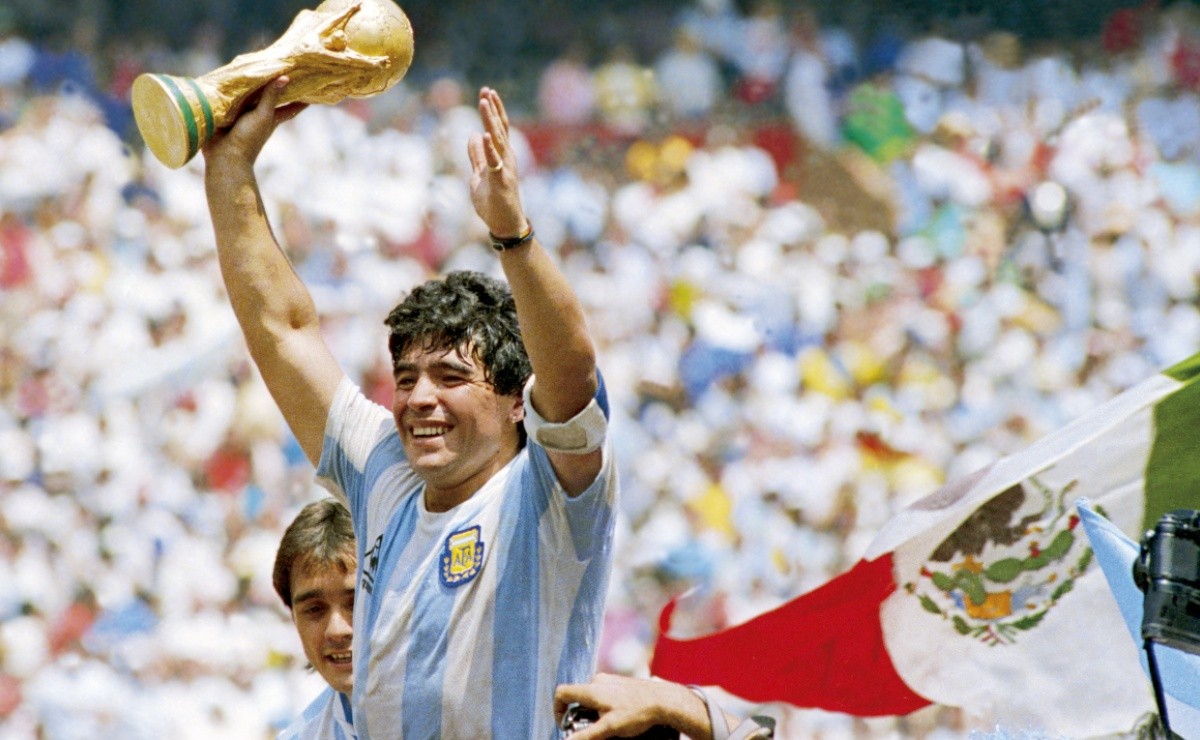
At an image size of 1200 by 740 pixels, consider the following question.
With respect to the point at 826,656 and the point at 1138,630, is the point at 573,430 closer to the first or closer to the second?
the point at 1138,630

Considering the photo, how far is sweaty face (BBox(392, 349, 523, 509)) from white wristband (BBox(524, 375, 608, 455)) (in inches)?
8.2

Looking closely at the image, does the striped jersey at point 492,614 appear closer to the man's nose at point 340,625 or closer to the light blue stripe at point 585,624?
the light blue stripe at point 585,624

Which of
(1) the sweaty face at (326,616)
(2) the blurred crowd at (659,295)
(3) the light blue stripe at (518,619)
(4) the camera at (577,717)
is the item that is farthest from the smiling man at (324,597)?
(2) the blurred crowd at (659,295)

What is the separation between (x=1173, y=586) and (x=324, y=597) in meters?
1.52

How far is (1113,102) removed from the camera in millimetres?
5754

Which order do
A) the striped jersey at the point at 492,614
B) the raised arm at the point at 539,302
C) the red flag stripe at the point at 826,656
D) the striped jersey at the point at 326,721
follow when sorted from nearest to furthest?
the raised arm at the point at 539,302, the striped jersey at the point at 492,614, the striped jersey at the point at 326,721, the red flag stripe at the point at 826,656

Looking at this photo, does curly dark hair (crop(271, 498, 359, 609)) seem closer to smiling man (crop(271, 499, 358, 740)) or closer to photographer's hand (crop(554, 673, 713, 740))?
smiling man (crop(271, 499, 358, 740))

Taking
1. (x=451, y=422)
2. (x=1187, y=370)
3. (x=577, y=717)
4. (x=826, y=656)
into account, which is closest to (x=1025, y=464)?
(x=1187, y=370)

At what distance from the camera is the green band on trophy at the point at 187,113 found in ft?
7.06

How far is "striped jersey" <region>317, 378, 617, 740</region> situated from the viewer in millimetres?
1916

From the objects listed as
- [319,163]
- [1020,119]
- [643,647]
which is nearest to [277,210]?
[319,163]

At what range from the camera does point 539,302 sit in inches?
71.2

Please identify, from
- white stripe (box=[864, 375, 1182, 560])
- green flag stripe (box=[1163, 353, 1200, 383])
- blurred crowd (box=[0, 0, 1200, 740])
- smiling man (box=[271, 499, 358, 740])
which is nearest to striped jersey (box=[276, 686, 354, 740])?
smiling man (box=[271, 499, 358, 740])

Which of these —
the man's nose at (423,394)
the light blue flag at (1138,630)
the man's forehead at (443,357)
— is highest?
the man's forehead at (443,357)
